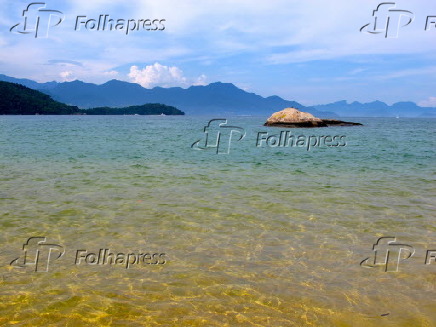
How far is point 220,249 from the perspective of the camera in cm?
829

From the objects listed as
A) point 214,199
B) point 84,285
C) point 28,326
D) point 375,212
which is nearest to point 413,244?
point 375,212

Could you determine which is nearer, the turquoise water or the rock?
the turquoise water

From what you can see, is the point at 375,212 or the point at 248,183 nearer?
the point at 375,212

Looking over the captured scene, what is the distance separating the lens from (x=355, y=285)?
662 cm

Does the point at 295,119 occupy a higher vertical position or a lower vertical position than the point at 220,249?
higher

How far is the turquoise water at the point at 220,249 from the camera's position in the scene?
5719 millimetres

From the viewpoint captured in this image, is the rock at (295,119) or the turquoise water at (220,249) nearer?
the turquoise water at (220,249)

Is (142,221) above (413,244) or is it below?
below

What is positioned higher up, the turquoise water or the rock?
the rock

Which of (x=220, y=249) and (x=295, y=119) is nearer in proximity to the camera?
(x=220, y=249)

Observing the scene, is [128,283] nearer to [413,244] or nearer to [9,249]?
[9,249]

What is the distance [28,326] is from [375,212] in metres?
10.4

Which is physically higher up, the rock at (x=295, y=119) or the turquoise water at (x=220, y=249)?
the rock at (x=295, y=119)

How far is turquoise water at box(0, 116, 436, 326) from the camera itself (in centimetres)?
572
